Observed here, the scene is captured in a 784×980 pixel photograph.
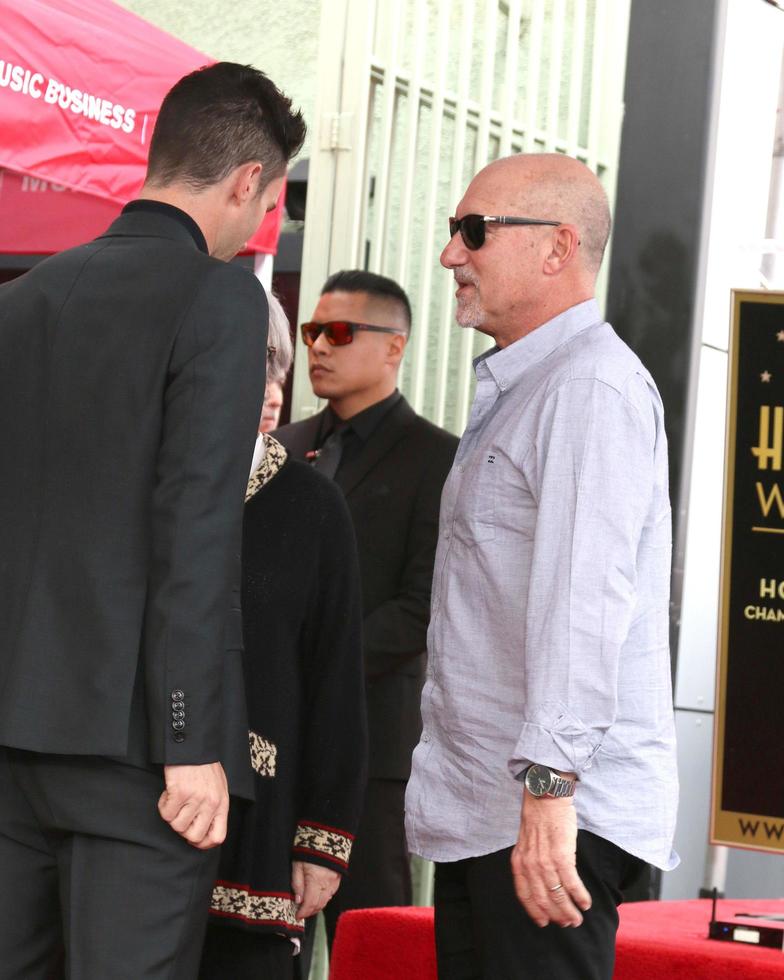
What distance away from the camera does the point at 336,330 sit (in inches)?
172

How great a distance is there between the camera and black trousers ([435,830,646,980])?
80.3 inches

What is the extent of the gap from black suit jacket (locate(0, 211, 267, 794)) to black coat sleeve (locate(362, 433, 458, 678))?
181 centimetres

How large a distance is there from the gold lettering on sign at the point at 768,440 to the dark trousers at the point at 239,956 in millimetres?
1585

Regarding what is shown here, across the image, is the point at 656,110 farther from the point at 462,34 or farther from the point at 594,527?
the point at 594,527

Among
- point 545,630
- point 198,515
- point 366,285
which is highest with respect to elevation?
point 366,285

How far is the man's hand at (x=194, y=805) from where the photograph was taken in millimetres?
1887

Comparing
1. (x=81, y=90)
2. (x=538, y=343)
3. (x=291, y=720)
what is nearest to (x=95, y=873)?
(x=291, y=720)

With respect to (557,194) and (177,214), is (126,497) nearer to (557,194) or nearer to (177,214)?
(177,214)

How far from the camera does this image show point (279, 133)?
7.24 feet

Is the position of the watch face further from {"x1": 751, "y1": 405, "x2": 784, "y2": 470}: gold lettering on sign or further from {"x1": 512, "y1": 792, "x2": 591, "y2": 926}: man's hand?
{"x1": 751, "y1": 405, "x2": 784, "y2": 470}: gold lettering on sign

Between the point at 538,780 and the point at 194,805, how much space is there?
1.44 feet

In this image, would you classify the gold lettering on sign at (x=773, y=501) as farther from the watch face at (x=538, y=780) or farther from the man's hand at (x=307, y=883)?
the watch face at (x=538, y=780)

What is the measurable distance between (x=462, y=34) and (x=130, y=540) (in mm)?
3582

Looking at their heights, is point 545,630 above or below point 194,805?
above
